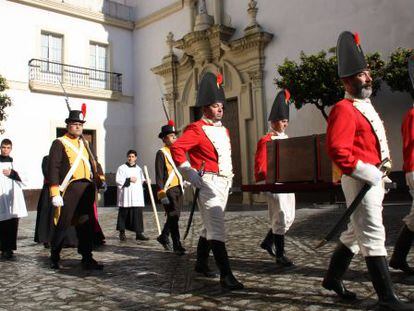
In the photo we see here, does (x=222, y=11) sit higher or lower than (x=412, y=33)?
higher

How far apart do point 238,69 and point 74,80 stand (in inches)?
263

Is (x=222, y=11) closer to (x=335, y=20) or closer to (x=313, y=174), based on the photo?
(x=335, y=20)

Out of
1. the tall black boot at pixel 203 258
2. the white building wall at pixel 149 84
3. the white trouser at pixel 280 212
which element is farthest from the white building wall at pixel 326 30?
the tall black boot at pixel 203 258

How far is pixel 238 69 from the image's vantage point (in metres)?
16.1

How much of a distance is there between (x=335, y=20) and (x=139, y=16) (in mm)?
9775

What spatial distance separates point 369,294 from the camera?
12.4ft

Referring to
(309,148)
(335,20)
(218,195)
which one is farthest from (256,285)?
(335,20)

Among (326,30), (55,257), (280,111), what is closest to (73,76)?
(326,30)

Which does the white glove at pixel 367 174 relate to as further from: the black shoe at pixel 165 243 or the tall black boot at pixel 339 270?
the black shoe at pixel 165 243

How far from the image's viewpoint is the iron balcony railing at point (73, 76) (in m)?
17.4

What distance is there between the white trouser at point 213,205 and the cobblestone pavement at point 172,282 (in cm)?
51

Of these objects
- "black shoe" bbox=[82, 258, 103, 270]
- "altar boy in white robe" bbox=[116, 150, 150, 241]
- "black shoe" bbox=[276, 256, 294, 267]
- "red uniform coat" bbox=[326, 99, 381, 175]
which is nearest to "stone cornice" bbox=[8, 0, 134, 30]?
"altar boy in white robe" bbox=[116, 150, 150, 241]

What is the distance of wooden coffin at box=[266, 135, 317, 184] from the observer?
416 cm

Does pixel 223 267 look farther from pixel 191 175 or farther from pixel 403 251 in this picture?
pixel 403 251
